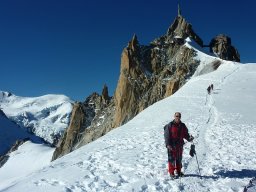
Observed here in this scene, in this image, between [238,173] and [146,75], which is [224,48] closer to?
[146,75]

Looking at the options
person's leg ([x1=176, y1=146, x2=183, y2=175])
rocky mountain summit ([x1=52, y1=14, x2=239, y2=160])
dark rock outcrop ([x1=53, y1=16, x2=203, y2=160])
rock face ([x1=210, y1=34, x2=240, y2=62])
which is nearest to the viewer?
person's leg ([x1=176, y1=146, x2=183, y2=175])

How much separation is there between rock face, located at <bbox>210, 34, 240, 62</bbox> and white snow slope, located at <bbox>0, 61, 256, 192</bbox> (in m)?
85.8

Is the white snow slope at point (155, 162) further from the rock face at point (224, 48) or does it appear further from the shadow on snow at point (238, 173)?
the rock face at point (224, 48)

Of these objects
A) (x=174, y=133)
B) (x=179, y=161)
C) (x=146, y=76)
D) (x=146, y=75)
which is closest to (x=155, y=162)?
(x=179, y=161)

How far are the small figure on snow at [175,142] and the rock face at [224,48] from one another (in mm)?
106579

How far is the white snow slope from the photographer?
610 inches

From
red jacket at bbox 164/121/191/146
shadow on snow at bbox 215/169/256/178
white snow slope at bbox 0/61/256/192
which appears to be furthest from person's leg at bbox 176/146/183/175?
shadow on snow at bbox 215/169/256/178

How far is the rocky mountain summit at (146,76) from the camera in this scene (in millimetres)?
87938

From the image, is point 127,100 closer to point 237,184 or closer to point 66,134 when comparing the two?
point 66,134

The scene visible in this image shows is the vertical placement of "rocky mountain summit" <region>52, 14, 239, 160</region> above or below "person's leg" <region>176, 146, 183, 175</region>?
above

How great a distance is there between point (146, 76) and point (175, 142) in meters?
79.9

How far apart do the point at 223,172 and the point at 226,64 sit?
72.2 meters

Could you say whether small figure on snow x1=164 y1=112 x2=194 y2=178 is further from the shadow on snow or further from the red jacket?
the shadow on snow

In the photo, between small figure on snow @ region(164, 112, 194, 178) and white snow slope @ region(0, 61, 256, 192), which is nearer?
white snow slope @ region(0, 61, 256, 192)
